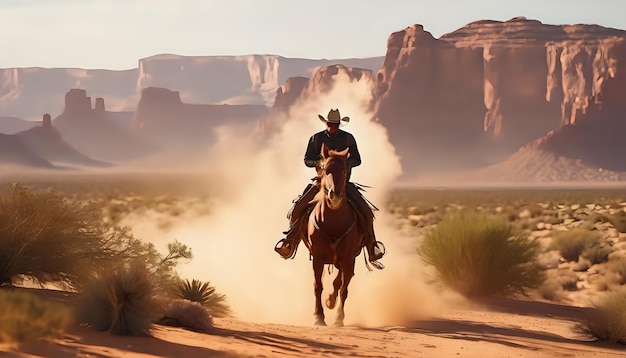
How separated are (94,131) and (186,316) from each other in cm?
16572

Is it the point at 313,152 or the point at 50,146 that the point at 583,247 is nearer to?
the point at 313,152

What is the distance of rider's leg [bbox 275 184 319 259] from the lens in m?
14.1

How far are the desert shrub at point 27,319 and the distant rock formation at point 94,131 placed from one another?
513 feet

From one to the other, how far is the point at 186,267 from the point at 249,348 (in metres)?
11.1

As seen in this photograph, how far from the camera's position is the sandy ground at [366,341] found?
8.90 m

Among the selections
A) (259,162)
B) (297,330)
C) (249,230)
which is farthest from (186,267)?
(297,330)

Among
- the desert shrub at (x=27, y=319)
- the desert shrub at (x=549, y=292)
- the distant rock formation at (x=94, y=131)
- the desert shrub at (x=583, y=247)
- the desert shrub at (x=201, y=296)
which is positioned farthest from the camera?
the distant rock formation at (x=94, y=131)

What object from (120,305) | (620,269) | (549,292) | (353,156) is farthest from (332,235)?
(620,269)

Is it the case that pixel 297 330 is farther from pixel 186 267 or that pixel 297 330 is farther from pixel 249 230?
pixel 249 230

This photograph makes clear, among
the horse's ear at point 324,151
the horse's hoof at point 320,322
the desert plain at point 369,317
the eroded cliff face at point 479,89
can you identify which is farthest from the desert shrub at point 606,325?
the eroded cliff face at point 479,89

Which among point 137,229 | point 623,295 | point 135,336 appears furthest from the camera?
point 137,229

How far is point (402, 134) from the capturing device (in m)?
134

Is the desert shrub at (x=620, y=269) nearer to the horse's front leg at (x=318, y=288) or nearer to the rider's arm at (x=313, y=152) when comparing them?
the horse's front leg at (x=318, y=288)

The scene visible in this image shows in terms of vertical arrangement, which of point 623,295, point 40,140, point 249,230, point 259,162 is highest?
point 40,140
